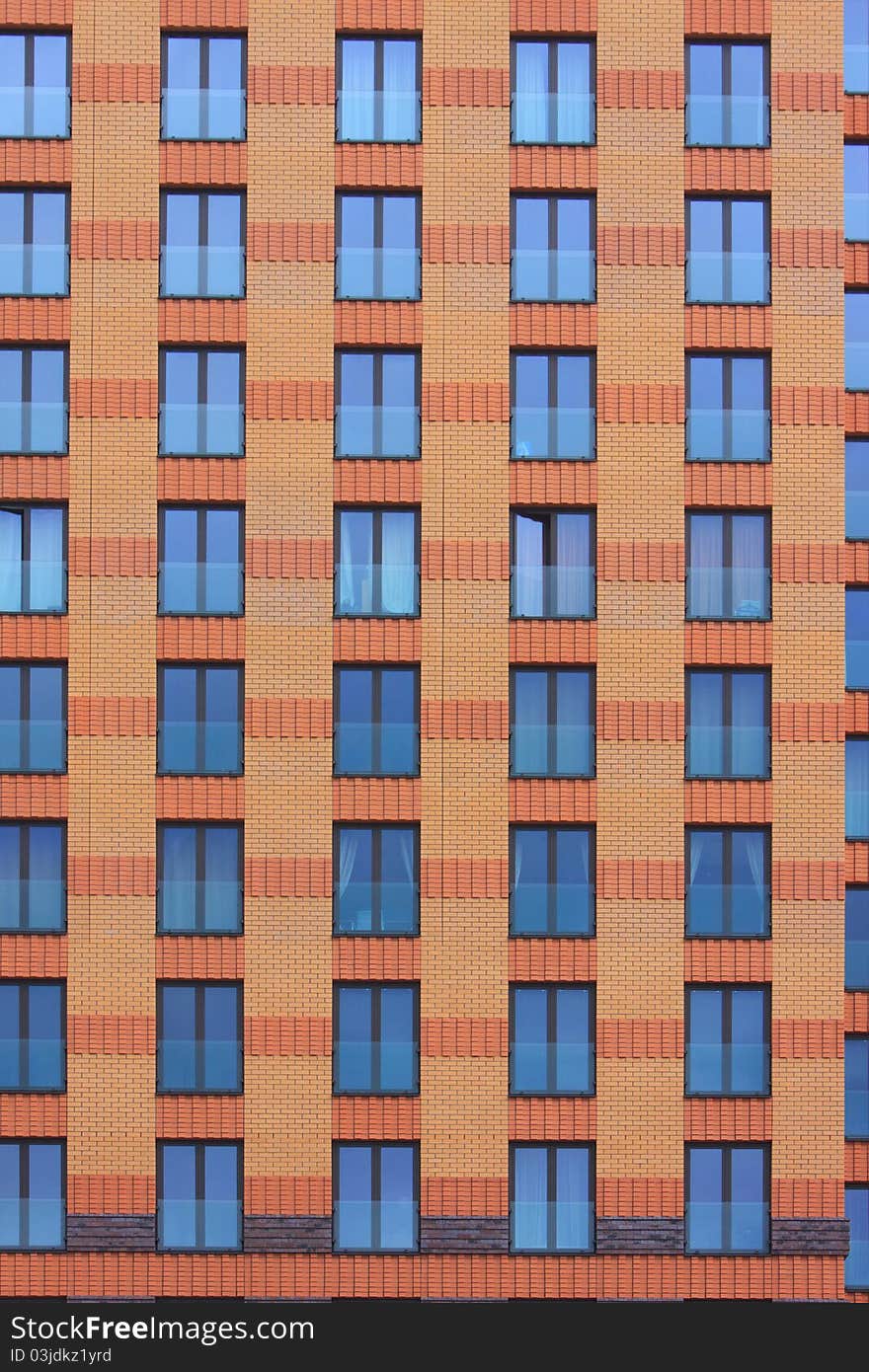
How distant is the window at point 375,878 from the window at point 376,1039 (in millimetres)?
1065

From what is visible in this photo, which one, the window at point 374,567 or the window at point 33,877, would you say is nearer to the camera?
the window at point 33,877

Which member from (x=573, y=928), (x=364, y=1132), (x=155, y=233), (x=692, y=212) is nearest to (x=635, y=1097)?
(x=573, y=928)

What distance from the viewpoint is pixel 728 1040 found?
2373 centimetres

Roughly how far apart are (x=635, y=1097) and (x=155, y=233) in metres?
16.4

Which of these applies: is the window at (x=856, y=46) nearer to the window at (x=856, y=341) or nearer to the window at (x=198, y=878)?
the window at (x=856, y=341)

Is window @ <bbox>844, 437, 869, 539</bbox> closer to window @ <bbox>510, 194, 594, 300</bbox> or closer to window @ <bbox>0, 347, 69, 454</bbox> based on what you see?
window @ <bbox>510, 194, 594, 300</bbox>

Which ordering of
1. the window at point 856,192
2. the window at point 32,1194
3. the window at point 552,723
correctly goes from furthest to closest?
the window at point 856,192
the window at point 552,723
the window at point 32,1194

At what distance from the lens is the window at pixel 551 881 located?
23781 millimetres

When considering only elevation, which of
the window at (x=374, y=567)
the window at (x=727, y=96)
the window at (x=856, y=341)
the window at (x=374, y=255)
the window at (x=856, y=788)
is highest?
the window at (x=727, y=96)

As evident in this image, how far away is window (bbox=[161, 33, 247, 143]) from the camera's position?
24.5m

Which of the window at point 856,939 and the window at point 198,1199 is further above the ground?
the window at point 856,939

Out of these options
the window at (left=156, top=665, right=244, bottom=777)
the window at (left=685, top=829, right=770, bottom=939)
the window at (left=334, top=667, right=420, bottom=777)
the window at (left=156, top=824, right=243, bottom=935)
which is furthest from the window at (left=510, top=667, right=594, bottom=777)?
the window at (left=156, top=824, right=243, bottom=935)

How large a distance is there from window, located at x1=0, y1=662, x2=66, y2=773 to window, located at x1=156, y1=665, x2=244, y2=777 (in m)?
1.66

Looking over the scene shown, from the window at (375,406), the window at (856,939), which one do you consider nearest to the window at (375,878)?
the window at (375,406)
